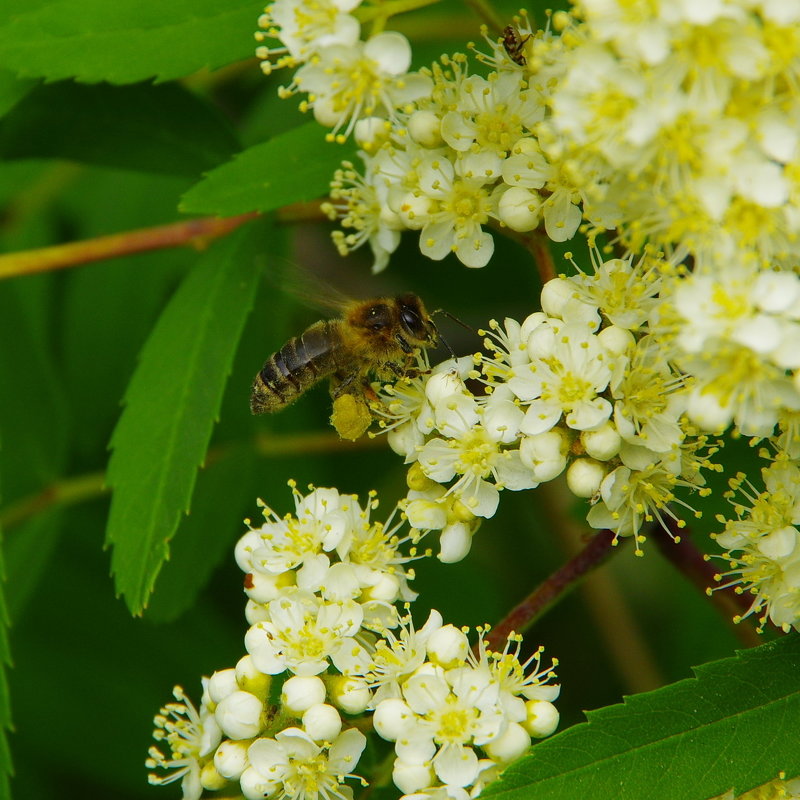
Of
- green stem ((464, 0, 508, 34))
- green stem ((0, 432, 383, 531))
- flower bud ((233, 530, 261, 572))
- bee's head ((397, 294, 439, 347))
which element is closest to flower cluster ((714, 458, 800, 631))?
bee's head ((397, 294, 439, 347))

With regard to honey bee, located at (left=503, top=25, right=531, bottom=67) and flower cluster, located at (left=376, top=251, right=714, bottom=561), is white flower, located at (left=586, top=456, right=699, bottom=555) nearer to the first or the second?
flower cluster, located at (left=376, top=251, right=714, bottom=561)

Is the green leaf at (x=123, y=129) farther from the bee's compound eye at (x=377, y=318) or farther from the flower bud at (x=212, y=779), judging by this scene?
the flower bud at (x=212, y=779)

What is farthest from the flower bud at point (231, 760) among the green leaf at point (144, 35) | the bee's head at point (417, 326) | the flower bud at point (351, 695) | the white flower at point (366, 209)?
the green leaf at point (144, 35)

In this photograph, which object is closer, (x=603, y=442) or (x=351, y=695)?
(x=603, y=442)

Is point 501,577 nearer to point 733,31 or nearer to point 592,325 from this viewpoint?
point 592,325

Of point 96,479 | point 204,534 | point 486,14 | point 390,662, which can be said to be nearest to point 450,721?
point 390,662

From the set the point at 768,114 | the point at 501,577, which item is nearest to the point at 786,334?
the point at 768,114

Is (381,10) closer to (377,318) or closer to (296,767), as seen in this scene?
(377,318)
